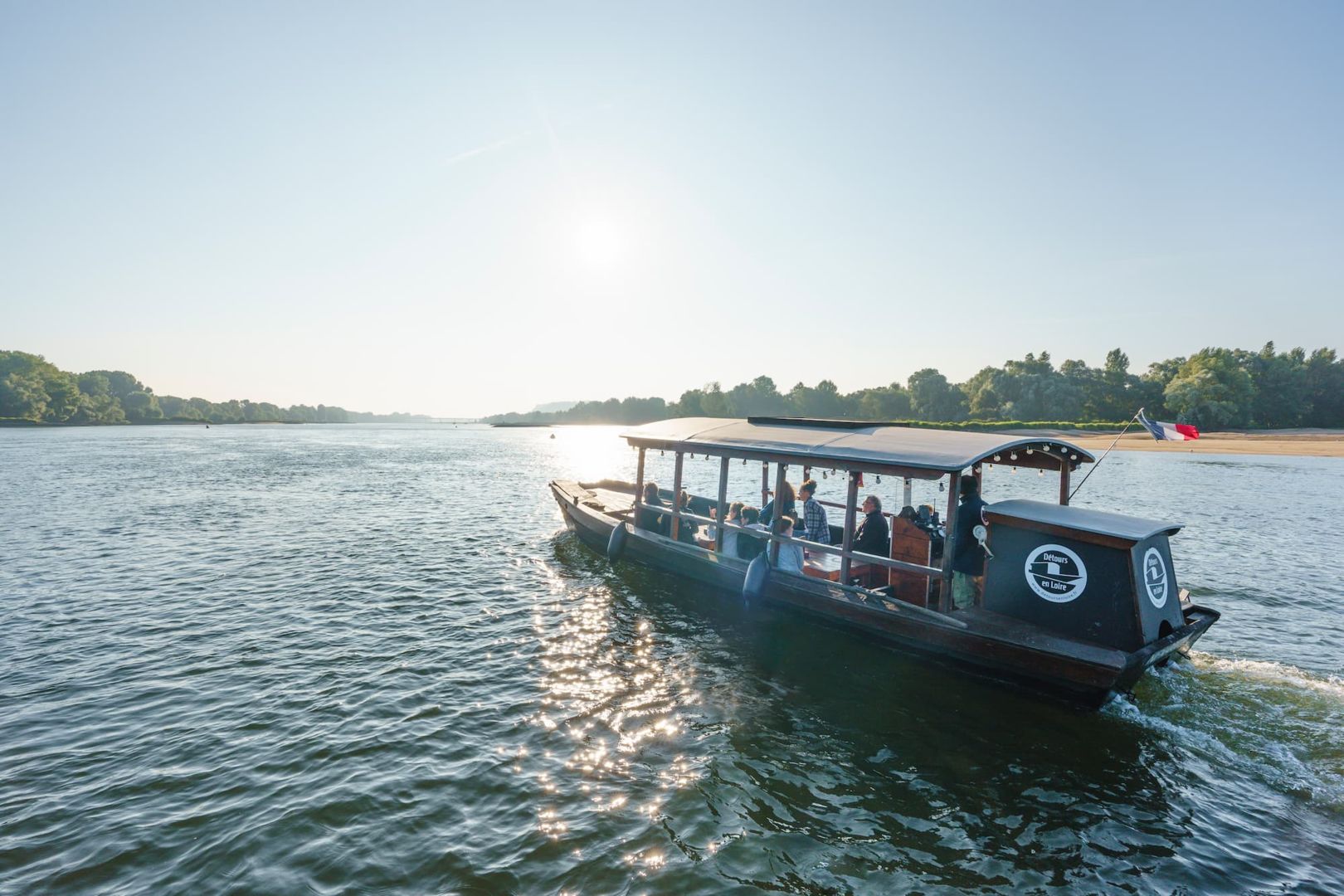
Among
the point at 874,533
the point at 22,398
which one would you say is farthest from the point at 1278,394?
the point at 22,398

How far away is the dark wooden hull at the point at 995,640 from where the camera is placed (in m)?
8.64

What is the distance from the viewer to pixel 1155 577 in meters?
9.45

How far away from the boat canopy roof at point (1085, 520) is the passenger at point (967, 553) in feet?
0.99

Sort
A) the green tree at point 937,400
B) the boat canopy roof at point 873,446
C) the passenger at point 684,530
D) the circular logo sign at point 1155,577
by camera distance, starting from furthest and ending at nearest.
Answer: the green tree at point 937,400, the passenger at point 684,530, the boat canopy roof at point 873,446, the circular logo sign at point 1155,577

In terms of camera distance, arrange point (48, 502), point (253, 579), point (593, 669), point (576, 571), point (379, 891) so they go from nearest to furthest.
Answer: point (379, 891)
point (593, 669)
point (253, 579)
point (576, 571)
point (48, 502)

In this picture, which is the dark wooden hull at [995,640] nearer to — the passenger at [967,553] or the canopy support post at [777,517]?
the passenger at [967,553]

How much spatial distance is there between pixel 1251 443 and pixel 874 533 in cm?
8919

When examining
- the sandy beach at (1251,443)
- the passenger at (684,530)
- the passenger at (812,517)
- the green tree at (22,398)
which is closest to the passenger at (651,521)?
the passenger at (684,530)

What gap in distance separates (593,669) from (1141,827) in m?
7.69

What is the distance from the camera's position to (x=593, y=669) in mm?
11180

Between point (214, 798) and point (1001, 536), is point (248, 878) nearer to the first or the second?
point (214, 798)

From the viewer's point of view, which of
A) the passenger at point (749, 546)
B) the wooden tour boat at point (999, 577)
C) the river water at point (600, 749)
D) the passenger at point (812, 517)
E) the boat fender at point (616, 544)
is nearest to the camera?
the river water at point (600, 749)

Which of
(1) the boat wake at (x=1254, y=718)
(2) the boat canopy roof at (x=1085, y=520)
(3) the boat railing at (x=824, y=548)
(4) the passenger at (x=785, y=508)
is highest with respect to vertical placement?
(2) the boat canopy roof at (x=1085, y=520)

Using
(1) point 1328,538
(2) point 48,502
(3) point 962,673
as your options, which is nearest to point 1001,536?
A: (3) point 962,673
